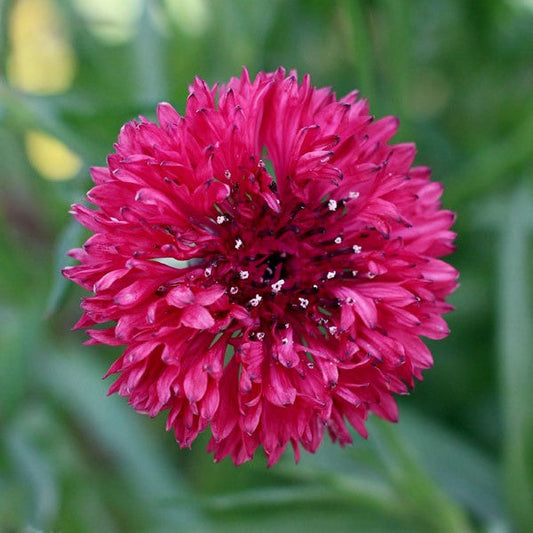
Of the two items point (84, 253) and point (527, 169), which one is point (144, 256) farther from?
point (527, 169)

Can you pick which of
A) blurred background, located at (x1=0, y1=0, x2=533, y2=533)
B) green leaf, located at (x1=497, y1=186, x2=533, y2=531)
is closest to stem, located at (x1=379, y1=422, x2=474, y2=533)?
blurred background, located at (x1=0, y1=0, x2=533, y2=533)

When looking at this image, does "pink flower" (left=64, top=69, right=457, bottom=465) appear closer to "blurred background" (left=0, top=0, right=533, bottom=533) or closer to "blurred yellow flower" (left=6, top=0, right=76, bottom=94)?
"blurred background" (left=0, top=0, right=533, bottom=533)

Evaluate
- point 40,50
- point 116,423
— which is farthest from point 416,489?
point 40,50

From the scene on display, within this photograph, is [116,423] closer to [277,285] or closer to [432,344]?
[432,344]

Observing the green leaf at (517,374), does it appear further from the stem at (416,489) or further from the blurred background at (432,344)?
the stem at (416,489)

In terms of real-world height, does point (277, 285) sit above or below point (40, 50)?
below

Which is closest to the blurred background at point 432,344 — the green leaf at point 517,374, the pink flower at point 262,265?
the green leaf at point 517,374
